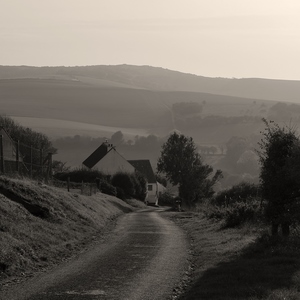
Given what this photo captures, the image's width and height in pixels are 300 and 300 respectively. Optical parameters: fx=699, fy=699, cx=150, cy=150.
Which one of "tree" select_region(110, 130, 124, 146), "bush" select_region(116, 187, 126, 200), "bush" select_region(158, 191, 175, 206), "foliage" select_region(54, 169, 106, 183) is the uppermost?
"tree" select_region(110, 130, 124, 146)

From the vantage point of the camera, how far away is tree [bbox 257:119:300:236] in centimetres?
2203

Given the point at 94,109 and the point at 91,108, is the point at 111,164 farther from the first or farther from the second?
the point at 91,108

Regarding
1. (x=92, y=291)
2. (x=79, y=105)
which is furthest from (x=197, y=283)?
(x=79, y=105)

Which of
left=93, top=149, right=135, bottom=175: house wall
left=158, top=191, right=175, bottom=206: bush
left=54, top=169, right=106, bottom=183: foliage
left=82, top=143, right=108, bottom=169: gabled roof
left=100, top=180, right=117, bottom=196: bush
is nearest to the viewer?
left=100, top=180, right=117, bottom=196: bush

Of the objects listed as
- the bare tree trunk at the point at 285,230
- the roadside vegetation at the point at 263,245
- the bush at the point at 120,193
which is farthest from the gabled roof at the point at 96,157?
the bare tree trunk at the point at 285,230

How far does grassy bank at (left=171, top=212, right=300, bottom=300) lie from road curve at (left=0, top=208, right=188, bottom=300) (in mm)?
633

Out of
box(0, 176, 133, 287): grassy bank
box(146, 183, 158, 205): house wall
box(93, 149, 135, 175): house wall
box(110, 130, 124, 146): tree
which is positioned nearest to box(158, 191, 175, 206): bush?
box(146, 183, 158, 205): house wall

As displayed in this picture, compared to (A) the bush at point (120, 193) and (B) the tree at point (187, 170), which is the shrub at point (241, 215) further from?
(B) the tree at point (187, 170)

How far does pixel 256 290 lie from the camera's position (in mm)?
14352

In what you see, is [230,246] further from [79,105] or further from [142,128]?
[79,105]

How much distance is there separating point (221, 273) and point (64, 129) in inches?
5436

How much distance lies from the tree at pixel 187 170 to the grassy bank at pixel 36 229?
6404 cm

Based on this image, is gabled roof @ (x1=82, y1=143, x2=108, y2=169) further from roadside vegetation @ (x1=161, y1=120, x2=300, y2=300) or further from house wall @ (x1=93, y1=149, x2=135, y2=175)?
roadside vegetation @ (x1=161, y1=120, x2=300, y2=300)

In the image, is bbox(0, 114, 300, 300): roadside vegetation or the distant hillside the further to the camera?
the distant hillside
